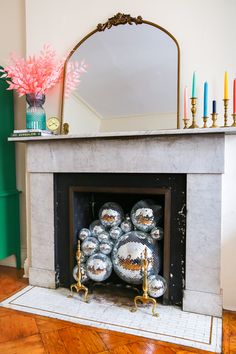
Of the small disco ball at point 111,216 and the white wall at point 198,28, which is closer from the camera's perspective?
the white wall at point 198,28

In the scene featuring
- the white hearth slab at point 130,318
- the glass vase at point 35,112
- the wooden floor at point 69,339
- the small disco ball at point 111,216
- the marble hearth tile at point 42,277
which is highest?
the glass vase at point 35,112

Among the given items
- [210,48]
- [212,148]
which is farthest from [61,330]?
[210,48]

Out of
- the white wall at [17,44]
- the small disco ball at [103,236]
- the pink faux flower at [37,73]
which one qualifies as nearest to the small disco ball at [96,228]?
the small disco ball at [103,236]

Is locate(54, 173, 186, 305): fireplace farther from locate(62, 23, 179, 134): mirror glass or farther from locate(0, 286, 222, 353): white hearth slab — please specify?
locate(62, 23, 179, 134): mirror glass

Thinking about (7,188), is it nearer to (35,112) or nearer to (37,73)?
(35,112)

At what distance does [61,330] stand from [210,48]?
1.86m

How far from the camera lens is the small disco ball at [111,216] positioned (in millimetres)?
1969

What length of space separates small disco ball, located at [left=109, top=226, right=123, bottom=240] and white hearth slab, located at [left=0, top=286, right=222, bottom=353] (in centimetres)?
41

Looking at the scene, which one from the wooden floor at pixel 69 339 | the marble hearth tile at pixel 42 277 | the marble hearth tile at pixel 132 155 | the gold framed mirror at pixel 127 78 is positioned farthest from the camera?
the marble hearth tile at pixel 42 277

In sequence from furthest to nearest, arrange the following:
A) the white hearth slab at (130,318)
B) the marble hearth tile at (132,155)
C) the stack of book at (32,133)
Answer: the stack of book at (32,133)
the marble hearth tile at (132,155)
the white hearth slab at (130,318)

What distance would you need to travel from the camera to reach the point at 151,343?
57.8 inches

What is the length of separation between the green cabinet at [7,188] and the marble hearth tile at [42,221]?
1.11ft

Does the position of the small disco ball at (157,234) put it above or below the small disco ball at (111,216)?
below

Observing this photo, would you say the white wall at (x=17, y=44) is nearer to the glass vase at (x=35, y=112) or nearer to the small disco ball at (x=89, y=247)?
the glass vase at (x=35, y=112)
